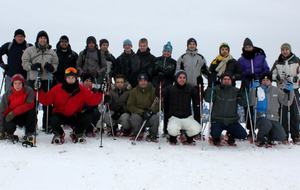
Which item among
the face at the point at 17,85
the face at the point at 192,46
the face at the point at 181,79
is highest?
the face at the point at 192,46

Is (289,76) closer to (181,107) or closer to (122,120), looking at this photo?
(181,107)

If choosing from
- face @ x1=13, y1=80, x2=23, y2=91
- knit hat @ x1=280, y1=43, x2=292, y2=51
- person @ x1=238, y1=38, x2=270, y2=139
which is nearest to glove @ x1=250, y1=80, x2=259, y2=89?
person @ x1=238, y1=38, x2=270, y2=139

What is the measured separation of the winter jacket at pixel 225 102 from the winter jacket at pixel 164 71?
122cm

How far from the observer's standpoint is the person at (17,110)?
8.27 metres

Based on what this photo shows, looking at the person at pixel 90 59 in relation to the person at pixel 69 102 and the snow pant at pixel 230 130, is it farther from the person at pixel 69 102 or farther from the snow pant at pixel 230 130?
the snow pant at pixel 230 130

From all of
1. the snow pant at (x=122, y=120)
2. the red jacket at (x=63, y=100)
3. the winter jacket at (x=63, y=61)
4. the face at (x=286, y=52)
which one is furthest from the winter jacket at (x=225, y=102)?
the winter jacket at (x=63, y=61)

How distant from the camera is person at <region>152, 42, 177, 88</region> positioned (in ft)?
32.3

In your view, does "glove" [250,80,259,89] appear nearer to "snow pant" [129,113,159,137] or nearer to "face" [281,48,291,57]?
"face" [281,48,291,57]

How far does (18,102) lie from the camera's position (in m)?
8.38

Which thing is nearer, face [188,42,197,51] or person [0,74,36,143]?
person [0,74,36,143]

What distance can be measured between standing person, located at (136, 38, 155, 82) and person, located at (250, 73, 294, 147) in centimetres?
264

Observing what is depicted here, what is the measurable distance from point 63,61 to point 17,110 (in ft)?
7.08

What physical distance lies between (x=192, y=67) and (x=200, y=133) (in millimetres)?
1650

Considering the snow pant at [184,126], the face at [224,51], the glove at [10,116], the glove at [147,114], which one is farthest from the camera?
the face at [224,51]
